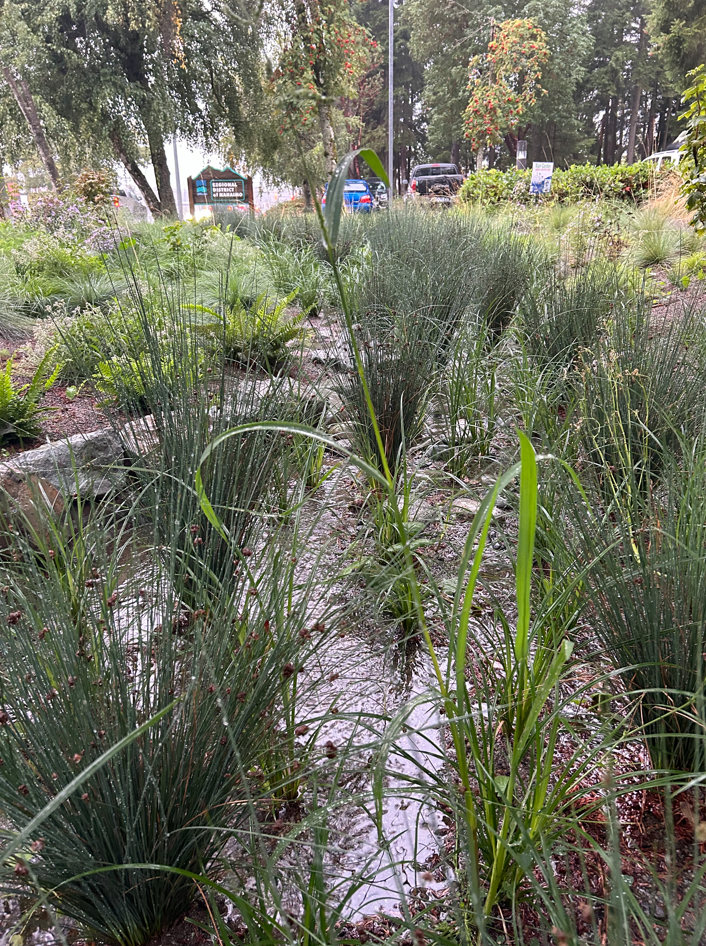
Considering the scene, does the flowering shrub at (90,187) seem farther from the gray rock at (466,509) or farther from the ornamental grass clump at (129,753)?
the ornamental grass clump at (129,753)

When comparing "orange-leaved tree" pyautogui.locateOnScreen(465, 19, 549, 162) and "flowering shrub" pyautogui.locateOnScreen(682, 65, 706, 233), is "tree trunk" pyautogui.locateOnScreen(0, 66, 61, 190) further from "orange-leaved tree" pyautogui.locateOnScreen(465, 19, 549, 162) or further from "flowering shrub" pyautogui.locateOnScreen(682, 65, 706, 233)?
"flowering shrub" pyautogui.locateOnScreen(682, 65, 706, 233)

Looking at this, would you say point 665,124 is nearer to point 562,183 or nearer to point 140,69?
point 562,183

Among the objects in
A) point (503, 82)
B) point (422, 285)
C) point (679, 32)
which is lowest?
point (422, 285)

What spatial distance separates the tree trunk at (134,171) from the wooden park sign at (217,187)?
1.13 m

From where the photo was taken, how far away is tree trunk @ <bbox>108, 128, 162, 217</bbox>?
11.3 m

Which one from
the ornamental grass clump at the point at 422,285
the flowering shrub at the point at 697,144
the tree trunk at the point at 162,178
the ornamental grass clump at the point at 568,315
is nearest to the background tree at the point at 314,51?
the tree trunk at the point at 162,178

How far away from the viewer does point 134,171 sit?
12.0 meters

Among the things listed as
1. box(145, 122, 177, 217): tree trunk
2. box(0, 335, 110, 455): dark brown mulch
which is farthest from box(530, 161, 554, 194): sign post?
box(145, 122, 177, 217): tree trunk

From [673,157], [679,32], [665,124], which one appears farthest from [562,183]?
[665,124]

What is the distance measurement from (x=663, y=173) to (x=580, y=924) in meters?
8.58

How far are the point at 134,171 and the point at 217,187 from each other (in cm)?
253

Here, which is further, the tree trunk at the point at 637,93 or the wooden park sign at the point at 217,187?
the tree trunk at the point at 637,93

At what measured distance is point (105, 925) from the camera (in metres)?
0.75

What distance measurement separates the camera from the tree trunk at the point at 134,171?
37.1 feet
